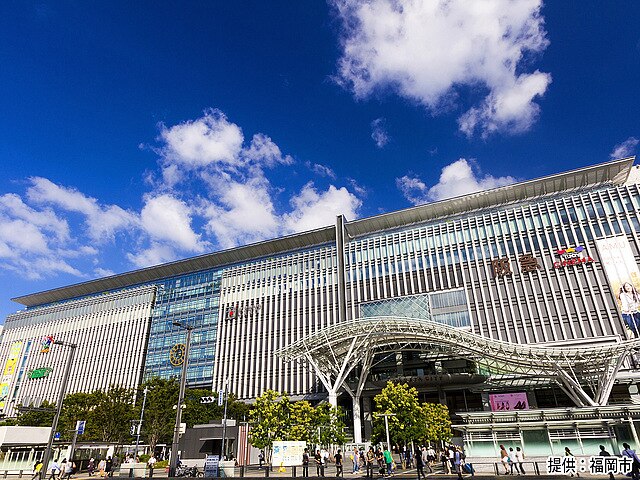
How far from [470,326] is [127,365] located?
211 ft

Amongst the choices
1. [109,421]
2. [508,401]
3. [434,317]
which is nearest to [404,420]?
[508,401]

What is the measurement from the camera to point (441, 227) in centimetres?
6331

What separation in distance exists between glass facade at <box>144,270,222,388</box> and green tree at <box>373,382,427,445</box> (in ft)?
138

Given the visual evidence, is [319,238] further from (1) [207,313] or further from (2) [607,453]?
(2) [607,453]

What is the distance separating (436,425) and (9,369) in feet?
319

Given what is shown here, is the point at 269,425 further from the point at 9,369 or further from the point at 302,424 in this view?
the point at 9,369

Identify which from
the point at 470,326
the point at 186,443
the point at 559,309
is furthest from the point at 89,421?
the point at 559,309

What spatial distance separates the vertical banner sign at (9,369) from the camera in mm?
89062

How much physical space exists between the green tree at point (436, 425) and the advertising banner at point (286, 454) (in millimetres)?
12646

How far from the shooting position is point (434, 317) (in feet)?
188

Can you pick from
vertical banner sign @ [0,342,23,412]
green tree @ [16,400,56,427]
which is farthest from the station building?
green tree @ [16,400,56,427]

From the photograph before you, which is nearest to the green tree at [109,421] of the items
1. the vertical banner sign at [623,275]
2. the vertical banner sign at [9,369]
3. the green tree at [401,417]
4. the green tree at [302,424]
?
the green tree at [302,424]

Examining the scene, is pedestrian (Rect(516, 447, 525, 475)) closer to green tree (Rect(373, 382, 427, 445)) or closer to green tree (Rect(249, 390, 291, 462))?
green tree (Rect(373, 382, 427, 445))

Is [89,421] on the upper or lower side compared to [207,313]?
lower
